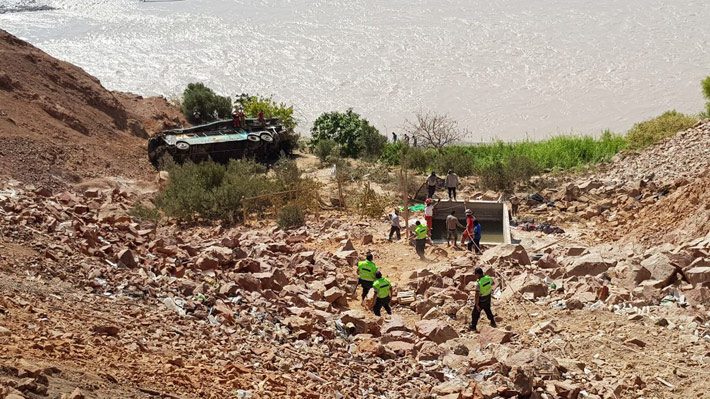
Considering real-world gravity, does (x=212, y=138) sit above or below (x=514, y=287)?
above

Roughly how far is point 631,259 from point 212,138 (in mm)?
15222

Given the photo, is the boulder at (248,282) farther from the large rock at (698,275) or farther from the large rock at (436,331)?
the large rock at (698,275)

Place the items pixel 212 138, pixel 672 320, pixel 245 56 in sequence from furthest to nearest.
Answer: pixel 245 56 → pixel 212 138 → pixel 672 320

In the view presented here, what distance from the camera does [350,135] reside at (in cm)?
3009

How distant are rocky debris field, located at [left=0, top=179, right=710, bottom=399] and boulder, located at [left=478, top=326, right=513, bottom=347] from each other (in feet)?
0.07

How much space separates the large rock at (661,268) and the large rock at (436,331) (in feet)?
11.5

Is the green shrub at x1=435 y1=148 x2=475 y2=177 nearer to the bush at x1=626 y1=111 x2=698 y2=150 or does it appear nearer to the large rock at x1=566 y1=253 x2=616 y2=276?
the bush at x1=626 y1=111 x2=698 y2=150

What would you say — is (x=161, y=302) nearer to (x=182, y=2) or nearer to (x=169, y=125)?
(x=169, y=125)

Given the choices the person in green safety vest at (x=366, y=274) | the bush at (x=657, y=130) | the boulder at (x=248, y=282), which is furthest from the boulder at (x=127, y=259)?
the bush at (x=657, y=130)

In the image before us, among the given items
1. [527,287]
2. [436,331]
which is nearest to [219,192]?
[527,287]

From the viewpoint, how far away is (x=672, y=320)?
11.0 m

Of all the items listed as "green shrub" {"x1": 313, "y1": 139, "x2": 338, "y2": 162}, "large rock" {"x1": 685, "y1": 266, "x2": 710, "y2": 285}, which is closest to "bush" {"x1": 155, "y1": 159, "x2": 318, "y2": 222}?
"green shrub" {"x1": 313, "y1": 139, "x2": 338, "y2": 162}

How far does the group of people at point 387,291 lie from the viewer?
11.5 meters

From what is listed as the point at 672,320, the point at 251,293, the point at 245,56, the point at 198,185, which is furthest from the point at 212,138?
the point at 245,56
